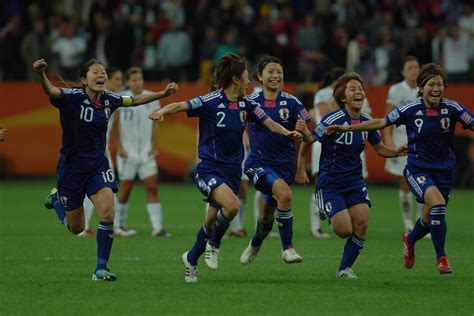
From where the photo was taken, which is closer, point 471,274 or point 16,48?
point 471,274

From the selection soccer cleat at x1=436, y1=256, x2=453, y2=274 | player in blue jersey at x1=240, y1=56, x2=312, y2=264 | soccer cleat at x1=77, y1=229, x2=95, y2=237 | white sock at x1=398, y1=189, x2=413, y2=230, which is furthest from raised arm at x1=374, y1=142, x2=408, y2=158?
soccer cleat at x1=77, y1=229, x2=95, y2=237

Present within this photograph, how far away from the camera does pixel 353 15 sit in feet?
96.9

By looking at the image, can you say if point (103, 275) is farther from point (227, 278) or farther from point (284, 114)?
point (284, 114)

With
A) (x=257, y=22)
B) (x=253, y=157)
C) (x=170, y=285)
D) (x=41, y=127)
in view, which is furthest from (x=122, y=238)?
(x=257, y=22)

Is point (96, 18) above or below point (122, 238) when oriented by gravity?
above

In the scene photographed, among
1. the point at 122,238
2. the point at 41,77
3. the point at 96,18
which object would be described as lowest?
the point at 122,238

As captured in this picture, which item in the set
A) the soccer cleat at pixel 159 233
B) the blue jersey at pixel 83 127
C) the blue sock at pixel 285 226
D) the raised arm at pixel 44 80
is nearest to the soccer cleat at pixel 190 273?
the blue sock at pixel 285 226

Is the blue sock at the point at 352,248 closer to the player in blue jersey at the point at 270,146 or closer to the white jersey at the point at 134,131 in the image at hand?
the player in blue jersey at the point at 270,146

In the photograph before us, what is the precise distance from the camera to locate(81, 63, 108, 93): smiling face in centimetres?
1244

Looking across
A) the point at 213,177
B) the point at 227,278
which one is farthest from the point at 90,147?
the point at 227,278

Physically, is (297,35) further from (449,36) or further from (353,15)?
(449,36)

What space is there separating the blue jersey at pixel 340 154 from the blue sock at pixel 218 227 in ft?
4.27

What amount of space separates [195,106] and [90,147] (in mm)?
1297

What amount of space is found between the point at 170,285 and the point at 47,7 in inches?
850
